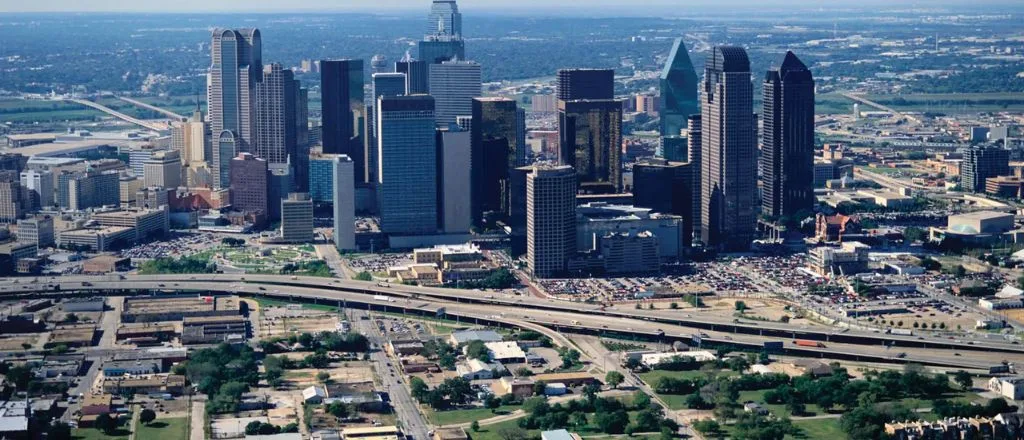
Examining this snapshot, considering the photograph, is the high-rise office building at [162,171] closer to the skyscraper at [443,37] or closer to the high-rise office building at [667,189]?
the skyscraper at [443,37]

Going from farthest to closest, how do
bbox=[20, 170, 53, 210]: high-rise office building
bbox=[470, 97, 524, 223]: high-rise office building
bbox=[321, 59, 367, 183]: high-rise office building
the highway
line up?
bbox=[321, 59, 367, 183]: high-rise office building → bbox=[20, 170, 53, 210]: high-rise office building → bbox=[470, 97, 524, 223]: high-rise office building → the highway

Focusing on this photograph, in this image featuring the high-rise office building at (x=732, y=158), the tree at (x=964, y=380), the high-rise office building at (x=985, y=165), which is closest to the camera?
the tree at (x=964, y=380)

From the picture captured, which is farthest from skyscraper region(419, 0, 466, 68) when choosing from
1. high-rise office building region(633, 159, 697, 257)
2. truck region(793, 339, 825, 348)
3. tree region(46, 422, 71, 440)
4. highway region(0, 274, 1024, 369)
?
tree region(46, 422, 71, 440)

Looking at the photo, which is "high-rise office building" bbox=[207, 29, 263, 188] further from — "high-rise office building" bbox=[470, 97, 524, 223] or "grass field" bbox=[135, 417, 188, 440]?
"grass field" bbox=[135, 417, 188, 440]

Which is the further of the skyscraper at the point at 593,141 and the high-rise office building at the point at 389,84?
the high-rise office building at the point at 389,84

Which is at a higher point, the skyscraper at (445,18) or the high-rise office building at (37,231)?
the skyscraper at (445,18)

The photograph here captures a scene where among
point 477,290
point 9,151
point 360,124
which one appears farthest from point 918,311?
point 9,151

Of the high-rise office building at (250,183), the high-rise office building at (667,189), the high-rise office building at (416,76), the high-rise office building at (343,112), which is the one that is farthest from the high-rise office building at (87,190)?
the high-rise office building at (667,189)

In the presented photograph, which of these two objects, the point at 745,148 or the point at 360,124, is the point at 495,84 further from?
the point at 745,148
